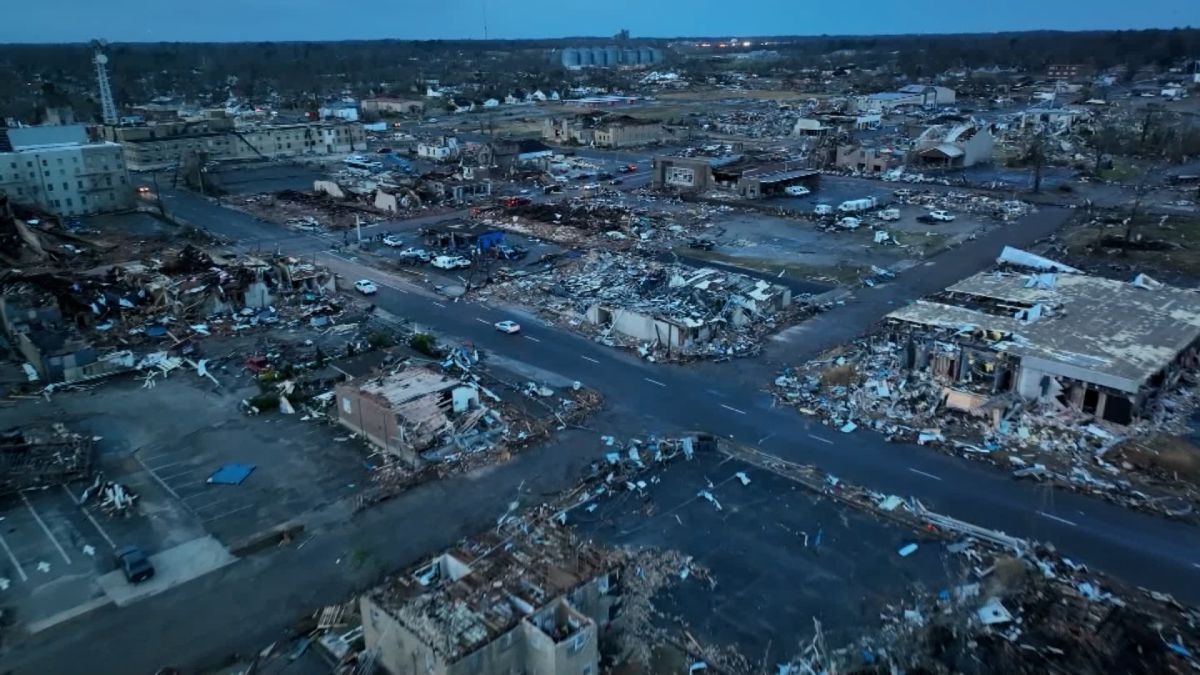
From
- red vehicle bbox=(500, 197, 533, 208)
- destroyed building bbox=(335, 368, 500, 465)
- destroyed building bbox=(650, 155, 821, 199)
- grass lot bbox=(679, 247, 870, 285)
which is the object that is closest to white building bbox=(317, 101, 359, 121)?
red vehicle bbox=(500, 197, 533, 208)

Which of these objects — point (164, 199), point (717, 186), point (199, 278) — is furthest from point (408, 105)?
point (199, 278)

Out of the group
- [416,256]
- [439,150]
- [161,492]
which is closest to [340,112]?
[439,150]

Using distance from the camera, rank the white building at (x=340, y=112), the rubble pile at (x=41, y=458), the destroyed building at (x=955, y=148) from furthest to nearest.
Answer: the white building at (x=340, y=112) → the destroyed building at (x=955, y=148) → the rubble pile at (x=41, y=458)

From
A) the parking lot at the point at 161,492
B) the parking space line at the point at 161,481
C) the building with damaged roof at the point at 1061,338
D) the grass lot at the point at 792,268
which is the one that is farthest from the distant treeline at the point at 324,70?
the building with damaged roof at the point at 1061,338

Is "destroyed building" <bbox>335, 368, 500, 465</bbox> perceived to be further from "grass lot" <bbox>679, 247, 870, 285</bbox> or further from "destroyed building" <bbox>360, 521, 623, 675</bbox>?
"grass lot" <bbox>679, 247, 870, 285</bbox>

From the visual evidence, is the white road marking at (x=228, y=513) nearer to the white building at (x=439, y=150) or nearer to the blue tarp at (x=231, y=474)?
the blue tarp at (x=231, y=474)

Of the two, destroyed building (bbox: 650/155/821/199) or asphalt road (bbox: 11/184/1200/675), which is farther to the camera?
destroyed building (bbox: 650/155/821/199)
